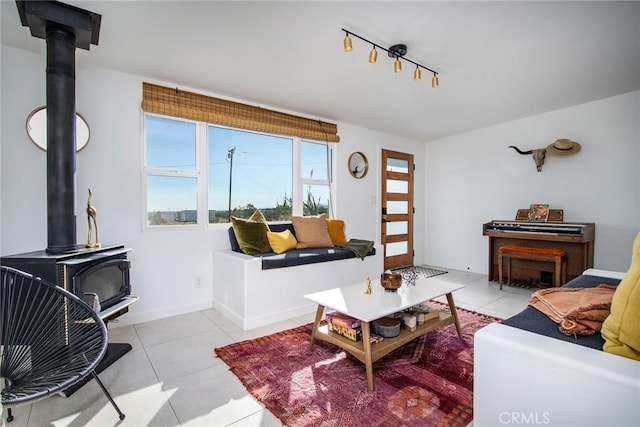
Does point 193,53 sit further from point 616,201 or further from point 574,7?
point 616,201

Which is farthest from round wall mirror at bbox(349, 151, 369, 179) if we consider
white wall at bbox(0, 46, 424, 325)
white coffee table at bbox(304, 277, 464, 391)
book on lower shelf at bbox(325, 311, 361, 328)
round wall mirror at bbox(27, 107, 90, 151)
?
round wall mirror at bbox(27, 107, 90, 151)

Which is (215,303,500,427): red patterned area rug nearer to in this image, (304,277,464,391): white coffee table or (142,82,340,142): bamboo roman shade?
(304,277,464,391): white coffee table

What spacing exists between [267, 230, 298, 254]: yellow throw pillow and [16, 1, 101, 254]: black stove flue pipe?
157 centimetres

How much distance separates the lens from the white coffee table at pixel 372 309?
181 centimetres

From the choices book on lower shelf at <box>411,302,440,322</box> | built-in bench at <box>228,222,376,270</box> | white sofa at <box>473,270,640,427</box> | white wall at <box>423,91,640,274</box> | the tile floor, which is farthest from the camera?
white wall at <box>423,91,640,274</box>

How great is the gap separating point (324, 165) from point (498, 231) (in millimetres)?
2515

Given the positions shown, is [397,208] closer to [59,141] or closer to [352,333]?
[352,333]

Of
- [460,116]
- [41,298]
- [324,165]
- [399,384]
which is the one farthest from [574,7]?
[41,298]

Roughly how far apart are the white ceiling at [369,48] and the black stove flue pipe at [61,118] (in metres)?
0.14

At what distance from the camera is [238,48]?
2.39m

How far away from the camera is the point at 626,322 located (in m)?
1.06

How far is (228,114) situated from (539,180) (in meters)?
4.13

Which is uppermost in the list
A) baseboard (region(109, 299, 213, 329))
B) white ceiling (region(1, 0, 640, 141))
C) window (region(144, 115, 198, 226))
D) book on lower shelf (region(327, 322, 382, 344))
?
white ceiling (region(1, 0, 640, 141))

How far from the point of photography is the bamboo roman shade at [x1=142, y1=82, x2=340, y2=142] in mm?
2906
